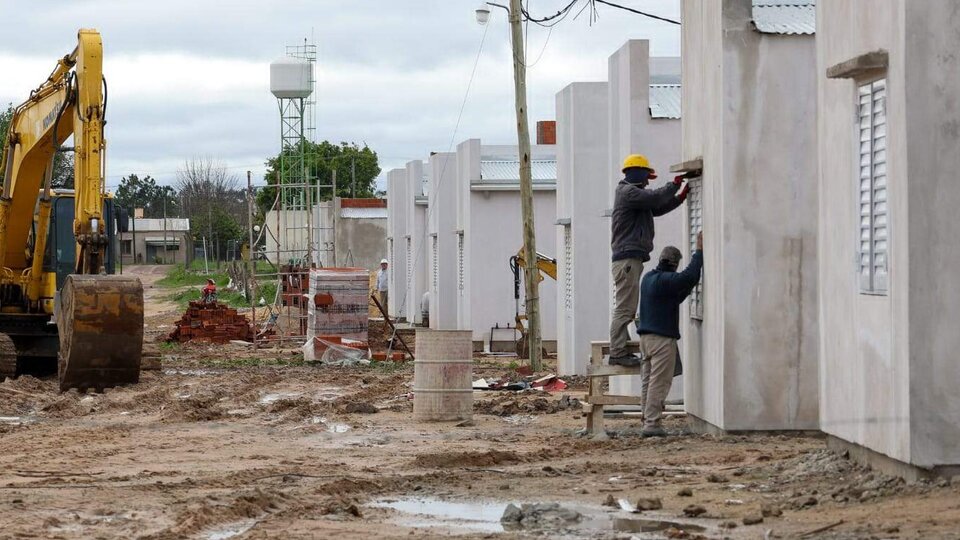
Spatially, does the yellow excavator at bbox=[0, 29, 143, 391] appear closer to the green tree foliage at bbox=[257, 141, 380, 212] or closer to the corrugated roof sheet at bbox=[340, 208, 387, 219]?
the corrugated roof sheet at bbox=[340, 208, 387, 219]

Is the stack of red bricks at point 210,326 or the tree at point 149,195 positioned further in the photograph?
the tree at point 149,195

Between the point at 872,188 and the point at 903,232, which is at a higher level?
the point at 872,188

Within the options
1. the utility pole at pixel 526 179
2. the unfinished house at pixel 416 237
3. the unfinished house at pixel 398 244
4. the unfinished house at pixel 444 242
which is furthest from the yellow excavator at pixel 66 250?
the unfinished house at pixel 398 244

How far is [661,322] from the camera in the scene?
14969 millimetres

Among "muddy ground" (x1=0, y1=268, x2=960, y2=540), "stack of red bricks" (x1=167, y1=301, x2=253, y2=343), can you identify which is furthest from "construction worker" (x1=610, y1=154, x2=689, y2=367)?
"stack of red bricks" (x1=167, y1=301, x2=253, y2=343)

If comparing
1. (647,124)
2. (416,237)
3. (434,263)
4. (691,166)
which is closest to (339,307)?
(647,124)

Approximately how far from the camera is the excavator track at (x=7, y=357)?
24.6 metres

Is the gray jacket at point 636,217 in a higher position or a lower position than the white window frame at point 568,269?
higher

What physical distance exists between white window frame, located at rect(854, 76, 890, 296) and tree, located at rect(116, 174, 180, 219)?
133382mm

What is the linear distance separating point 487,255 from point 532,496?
1015 inches

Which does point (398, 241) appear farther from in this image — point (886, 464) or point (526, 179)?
point (886, 464)

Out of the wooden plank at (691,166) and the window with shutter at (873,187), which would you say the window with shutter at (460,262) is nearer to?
the wooden plank at (691,166)

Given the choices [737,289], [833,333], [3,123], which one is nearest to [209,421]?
[737,289]

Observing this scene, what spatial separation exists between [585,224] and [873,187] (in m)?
14.8
